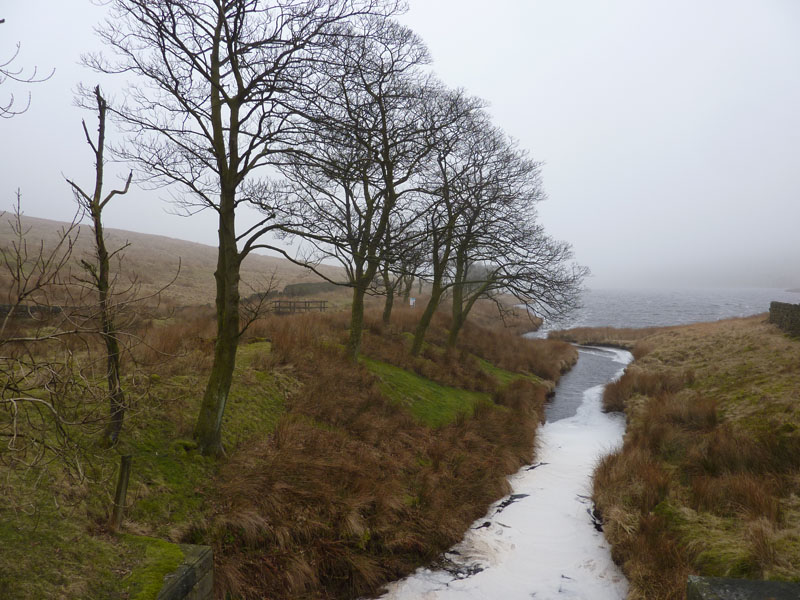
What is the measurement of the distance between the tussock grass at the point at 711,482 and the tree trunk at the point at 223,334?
5872 mm

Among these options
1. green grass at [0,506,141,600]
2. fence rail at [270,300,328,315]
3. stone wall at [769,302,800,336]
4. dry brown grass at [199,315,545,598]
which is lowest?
dry brown grass at [199,315,545,598]

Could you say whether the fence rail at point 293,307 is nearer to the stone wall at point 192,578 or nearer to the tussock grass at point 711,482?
the tussock grass at point 711,482

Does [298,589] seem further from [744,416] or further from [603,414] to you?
[603,414]

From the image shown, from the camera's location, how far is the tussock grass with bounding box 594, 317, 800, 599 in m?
5.67

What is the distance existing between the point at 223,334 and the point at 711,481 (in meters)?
7.97

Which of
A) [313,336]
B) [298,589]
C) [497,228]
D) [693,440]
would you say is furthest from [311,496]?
Answer: [497,228]

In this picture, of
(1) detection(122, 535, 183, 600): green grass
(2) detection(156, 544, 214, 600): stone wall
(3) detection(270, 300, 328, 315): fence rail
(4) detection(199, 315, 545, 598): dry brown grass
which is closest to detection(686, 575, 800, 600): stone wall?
(4) detection(199, 315, 545, 598): dry brown grass

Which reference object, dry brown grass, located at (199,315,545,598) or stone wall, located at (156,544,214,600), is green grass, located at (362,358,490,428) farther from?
stone wall, located at (156,544,214,600)

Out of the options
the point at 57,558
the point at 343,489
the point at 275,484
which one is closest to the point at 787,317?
the point at 343,489

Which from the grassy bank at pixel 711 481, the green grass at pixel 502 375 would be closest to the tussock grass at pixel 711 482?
the grassy bank at pixel 711 481

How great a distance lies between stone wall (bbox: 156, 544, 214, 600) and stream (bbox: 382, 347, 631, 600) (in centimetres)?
253

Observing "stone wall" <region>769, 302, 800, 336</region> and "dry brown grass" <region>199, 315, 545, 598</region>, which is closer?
"dry brown grass" <region>199, 315, 545, 598</region>

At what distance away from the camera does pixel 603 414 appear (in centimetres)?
1587

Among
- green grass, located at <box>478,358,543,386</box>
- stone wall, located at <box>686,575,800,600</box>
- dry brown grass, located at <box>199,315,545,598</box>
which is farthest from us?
green grass, located at <box>478,358,543,386</box>
